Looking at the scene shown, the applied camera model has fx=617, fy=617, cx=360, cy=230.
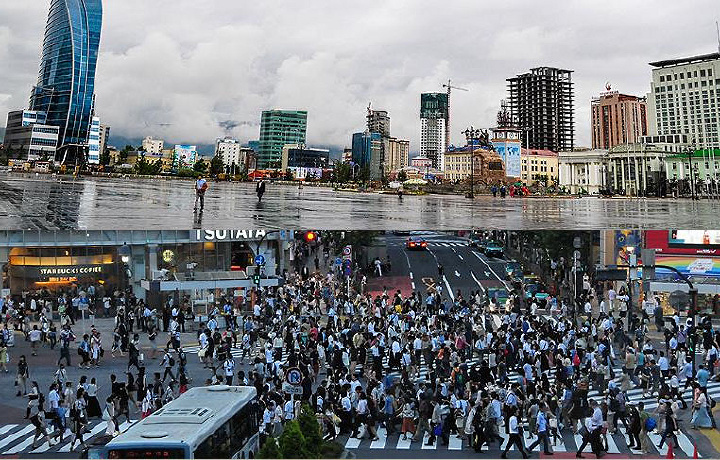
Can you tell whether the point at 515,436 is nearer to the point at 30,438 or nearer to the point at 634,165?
the point at 30,438

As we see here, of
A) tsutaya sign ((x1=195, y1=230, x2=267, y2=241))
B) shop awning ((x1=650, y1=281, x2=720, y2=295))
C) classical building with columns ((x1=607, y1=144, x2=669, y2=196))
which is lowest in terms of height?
shop awning ((x1=650, y1=281, x2=720, y2=295))

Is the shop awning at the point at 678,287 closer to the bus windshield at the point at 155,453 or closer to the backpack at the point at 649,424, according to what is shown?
the backpack at the point at 649,424

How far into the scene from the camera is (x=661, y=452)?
41.1 feet

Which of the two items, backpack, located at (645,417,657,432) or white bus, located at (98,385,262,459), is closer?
white bus, located at (98,385,262,459)

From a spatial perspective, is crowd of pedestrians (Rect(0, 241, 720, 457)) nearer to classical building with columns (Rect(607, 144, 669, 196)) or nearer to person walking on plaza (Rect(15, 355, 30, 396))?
person walking on plaza (Rect(15, 355, 30, 396))

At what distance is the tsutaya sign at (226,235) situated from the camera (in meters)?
23.3

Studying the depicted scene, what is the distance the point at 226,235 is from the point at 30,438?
10.9 m

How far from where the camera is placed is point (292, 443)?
9656mm

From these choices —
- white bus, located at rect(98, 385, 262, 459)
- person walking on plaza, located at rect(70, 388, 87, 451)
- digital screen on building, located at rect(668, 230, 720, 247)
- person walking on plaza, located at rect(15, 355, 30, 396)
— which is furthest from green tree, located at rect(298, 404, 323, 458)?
digital screen on building, located at rect(668, 230, 720, 247)

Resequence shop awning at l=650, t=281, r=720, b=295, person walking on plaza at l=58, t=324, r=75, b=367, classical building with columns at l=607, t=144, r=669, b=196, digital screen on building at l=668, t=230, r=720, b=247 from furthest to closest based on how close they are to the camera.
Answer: classical building with columns at l=607, t=144, r=669, b=196 → digital screen on building at l=668, t=230, r=720, b=247 → shop awning at l=650, t=281, r=720, b=295 → person walking on plaza at l=58, t=324, r=75, b=367

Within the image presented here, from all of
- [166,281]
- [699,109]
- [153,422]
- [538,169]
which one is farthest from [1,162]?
[699,109]

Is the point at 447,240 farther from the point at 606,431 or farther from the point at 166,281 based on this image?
the point at 606,431

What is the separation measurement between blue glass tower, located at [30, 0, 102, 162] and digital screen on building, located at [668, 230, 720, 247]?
94843mm

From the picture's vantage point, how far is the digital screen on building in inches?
1080
